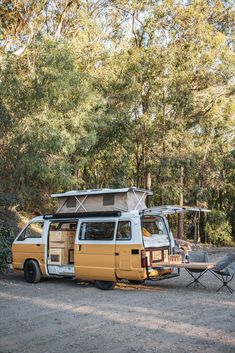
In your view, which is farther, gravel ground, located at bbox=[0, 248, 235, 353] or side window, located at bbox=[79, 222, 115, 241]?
side window, located at bbox=[79, 222, 115, 241]

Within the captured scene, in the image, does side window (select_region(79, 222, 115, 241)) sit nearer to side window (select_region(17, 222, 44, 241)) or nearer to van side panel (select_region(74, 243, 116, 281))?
van side panel (select_region(74, 243, 116, 281))

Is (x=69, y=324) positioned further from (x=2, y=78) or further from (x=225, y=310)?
(x=2, y=78)

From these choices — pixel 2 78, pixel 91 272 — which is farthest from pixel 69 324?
pixel 2 78

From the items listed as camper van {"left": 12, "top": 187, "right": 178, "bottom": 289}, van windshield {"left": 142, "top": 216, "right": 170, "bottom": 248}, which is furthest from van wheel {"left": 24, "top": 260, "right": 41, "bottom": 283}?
van windshield {"left": 142, "top": 216, "right": 170, "bottom": 248}

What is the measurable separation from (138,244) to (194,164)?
16.5 metres

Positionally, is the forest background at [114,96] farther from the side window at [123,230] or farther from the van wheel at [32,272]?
the side window at [123,230]

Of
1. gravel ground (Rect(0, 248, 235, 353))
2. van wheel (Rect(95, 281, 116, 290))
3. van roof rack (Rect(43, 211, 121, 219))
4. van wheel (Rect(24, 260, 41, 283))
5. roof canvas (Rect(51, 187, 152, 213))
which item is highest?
roof canvas (Rect(51, 187, 152, 213))

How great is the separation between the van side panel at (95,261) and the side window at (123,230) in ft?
0.91

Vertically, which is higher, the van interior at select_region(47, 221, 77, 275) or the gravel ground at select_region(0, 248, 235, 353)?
the van interior at select_region(47, 221, 77, 275)

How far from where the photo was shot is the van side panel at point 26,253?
12.0 meters

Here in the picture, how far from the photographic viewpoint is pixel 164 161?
959 inches

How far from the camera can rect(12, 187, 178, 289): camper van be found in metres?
10.5

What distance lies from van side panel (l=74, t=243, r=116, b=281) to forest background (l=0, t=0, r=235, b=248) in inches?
266

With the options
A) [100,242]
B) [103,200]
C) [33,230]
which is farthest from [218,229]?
[100,242]
